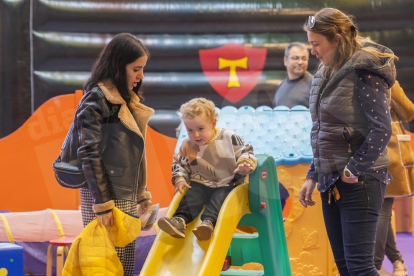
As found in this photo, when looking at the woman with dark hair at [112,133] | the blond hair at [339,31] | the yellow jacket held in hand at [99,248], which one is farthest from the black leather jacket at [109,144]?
the blond hair at [339,31]

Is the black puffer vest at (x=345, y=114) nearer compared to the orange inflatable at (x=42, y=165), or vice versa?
the black puffer vest at (x=345, y=114)

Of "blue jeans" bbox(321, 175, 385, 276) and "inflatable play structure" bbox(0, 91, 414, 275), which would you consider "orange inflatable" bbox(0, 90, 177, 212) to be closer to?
"inflatable play structure" bbox(0, 91, 414, 275)

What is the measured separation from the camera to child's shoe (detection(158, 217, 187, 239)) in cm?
257

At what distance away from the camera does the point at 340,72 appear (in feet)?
7.23

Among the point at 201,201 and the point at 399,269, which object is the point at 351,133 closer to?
the point at 201,201

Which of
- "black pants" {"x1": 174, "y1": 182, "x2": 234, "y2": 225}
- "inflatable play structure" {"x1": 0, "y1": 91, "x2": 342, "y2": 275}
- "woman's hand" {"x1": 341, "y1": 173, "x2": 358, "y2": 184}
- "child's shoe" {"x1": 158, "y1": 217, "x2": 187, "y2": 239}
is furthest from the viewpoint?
"inflatable play structure" {"x1": 0, "y1": 91, "x2": 342, "y2": 275}

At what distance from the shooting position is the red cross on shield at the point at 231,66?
5.61m

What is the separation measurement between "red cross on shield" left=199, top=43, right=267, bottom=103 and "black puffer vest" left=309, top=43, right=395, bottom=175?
3340mm

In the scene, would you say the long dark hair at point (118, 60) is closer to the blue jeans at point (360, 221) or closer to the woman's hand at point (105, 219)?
the woman's hand at point (105, 219)

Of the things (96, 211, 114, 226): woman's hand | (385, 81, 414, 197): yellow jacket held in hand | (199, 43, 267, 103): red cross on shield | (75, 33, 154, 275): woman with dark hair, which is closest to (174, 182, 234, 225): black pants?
(75, 33, 154, 275): woman with dark hair

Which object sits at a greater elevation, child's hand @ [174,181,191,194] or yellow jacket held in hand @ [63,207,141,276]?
child's hand @ [174,181,191,194]

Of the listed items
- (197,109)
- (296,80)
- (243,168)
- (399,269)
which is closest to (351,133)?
(243,168)

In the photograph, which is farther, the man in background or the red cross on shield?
the red cross on shield

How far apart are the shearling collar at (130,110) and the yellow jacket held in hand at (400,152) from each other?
1.52 metres
